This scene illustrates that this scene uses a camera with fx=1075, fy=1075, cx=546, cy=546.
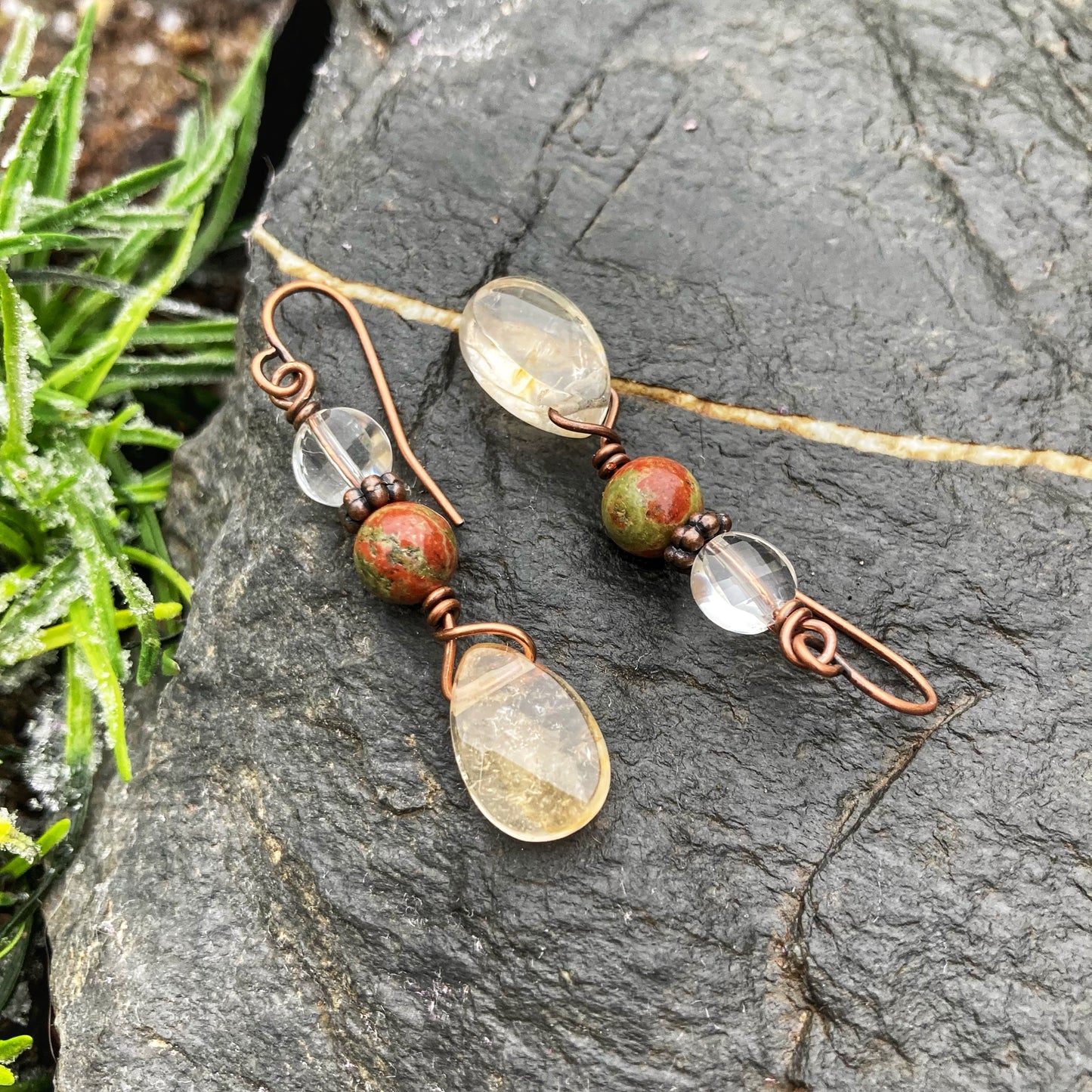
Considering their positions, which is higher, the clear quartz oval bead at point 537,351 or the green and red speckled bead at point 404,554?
the clear quartz oval bead at point 537,351

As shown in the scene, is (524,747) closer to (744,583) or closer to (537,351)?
(744,583)

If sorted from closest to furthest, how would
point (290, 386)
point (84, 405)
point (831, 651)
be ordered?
point (831, 651), point (290, 386), point (84, 405)

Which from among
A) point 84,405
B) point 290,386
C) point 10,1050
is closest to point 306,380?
point 290,386

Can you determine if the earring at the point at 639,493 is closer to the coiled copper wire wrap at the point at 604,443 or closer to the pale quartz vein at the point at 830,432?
the coiled copper wire wrap at the point at 604,443

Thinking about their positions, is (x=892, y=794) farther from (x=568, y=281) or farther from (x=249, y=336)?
(x=249, y=336)

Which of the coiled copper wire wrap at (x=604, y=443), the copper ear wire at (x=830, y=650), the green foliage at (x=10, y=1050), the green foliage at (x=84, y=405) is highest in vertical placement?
the copper ear wire at (x=830, y=650)

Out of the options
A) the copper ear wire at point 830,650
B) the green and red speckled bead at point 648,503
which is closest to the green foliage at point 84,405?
the green and red speckled bead at point 648,503

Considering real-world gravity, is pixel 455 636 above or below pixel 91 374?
A: above

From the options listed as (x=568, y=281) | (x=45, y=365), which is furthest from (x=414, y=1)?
(x=45, y=365)

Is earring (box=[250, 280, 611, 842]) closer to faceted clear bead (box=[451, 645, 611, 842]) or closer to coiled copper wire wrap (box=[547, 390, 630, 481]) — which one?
faceted clear bead (box=[451, 645, 611, 842])
